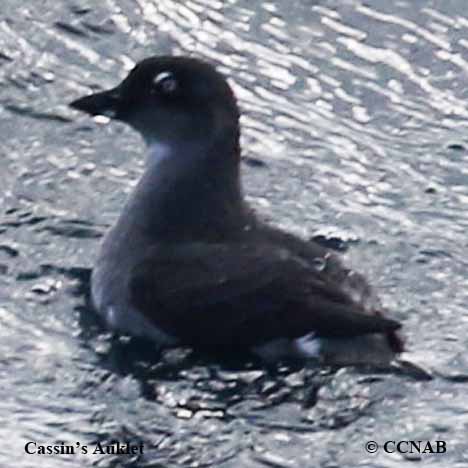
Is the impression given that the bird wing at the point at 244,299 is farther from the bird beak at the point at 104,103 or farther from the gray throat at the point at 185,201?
the bird beak at the point at 104,103

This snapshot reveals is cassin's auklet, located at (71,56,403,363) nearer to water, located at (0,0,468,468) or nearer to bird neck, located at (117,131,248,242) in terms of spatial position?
bird neck, located at (117,131,248,242)

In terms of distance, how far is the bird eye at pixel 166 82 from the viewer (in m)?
11.1

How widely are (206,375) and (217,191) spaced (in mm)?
1116

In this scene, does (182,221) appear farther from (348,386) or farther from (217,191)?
(348,386)

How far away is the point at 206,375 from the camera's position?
33.7ft

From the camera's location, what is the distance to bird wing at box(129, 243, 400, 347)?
10.1 metres

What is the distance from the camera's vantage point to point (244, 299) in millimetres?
10234

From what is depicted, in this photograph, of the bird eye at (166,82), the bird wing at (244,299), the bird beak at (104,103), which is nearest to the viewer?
the bird wing at (244,299)
